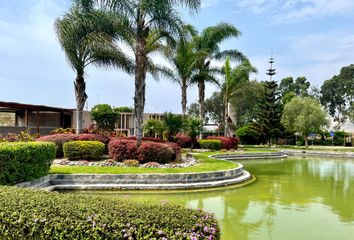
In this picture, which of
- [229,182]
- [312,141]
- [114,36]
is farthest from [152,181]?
[312,141]

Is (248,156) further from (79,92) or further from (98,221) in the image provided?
(98,221)

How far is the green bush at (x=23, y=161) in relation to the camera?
7699 mm

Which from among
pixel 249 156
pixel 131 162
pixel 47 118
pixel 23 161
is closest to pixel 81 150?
pixel 131 162

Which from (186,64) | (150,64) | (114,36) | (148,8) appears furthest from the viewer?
(186,64)

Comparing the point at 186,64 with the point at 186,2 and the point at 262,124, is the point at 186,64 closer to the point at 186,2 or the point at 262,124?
the point at 186,2

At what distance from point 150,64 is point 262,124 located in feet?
62.4

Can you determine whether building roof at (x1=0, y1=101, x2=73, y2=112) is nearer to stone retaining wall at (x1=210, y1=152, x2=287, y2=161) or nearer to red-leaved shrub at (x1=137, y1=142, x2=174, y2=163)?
red-leaved shrub at (x1=137, y1=142, x2=174, y2=163)

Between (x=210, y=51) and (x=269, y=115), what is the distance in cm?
1359

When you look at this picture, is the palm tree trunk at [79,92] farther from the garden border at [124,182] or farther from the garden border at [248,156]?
the garden border at [248,156]

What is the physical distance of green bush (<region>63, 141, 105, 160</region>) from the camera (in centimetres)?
1259

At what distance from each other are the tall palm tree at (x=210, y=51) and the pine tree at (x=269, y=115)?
1142 cm

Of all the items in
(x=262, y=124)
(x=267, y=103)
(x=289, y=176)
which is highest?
(x=267, y=103)

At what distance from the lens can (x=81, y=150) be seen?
1262 cm

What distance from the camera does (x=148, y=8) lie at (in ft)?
43.0
